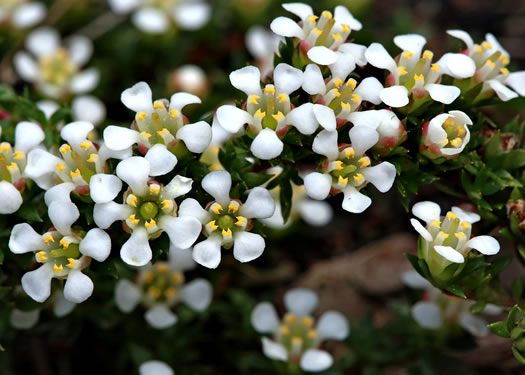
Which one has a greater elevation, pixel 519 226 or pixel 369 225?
pixel 519 226

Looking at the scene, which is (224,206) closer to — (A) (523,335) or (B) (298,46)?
(B) (298,46)

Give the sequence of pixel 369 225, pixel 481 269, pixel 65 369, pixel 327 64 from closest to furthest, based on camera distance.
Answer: pixel 327 64, pixel 481 269, pixel 65 369, pixel 369 225

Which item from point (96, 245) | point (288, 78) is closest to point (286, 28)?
point (288, 78)

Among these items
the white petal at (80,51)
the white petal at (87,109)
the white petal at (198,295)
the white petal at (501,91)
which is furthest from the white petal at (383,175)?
the white petal at (80,51)

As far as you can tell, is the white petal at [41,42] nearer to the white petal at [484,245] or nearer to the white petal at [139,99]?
the white petal at [139,99]

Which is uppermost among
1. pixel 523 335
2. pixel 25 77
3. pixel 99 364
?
pixel 523 335

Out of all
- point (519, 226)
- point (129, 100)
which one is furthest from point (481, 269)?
point (129, 100)

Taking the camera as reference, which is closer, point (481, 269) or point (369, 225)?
point (481, 269)

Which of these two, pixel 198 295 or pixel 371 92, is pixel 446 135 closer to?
pixel 371 92
